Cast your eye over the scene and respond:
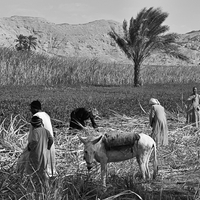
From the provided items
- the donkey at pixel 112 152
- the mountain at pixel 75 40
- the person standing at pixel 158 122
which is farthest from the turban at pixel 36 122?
the mountain at pixel 75 40

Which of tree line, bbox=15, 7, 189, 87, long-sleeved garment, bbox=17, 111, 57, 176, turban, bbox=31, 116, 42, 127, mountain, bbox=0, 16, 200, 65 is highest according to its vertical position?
mountain, bbox=0, 16, 200, 65

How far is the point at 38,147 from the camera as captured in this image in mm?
4879

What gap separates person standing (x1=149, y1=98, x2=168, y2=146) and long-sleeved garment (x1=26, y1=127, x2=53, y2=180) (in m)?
3.21

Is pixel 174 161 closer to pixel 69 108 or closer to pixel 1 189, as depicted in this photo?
pixel 1 189

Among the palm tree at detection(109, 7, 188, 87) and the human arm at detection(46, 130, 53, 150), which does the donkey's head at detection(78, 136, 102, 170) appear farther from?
the palm tree at detection(109, 7, 188, 87)

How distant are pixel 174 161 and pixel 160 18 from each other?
63.4 feet

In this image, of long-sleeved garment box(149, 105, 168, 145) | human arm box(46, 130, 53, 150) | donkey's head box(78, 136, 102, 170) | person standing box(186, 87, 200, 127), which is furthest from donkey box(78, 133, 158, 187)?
person standing box(186, 87, 200, 127)

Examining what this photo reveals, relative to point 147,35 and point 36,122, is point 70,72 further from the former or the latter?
Result: point 36,122

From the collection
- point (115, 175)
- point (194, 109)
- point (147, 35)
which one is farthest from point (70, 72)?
point (115, 175)

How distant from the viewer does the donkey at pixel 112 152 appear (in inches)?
190

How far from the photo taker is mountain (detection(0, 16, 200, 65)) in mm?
74250

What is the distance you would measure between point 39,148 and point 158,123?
345cm

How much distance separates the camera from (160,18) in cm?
2472

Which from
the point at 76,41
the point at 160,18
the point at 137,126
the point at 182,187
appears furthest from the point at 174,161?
the point at 76,41
